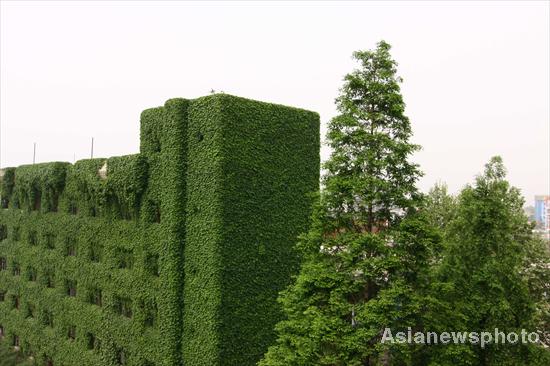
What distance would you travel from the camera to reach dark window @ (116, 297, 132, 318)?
24098mm

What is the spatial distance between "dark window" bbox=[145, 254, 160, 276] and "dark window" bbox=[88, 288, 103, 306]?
5.88 metres

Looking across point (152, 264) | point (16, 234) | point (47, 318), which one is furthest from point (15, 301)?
point (152, 264)

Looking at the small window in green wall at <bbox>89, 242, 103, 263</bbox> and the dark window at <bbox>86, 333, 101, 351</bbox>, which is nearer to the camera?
the dark window at <bbox>86, 333, 101, 351</bbox>

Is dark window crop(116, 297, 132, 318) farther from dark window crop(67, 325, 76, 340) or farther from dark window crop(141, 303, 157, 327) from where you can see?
dark window crop(67, 325, 76, 340)

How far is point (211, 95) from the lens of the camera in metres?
19.9

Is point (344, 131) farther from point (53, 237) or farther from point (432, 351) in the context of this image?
point (53, 237)

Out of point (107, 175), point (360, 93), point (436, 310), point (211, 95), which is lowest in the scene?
point (436, 310)

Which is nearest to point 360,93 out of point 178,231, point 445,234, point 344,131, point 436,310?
point 344,131

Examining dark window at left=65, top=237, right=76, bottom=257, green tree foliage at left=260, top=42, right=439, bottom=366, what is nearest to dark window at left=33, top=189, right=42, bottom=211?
dark window at left=65, top=237, right=76, bottom=257

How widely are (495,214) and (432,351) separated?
480cm

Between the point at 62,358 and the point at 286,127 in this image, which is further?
the point at 62,358

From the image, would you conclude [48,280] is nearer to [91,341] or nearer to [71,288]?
[71,288]

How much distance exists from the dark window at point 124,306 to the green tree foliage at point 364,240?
11542mm

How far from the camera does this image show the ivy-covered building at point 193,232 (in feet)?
63.9
